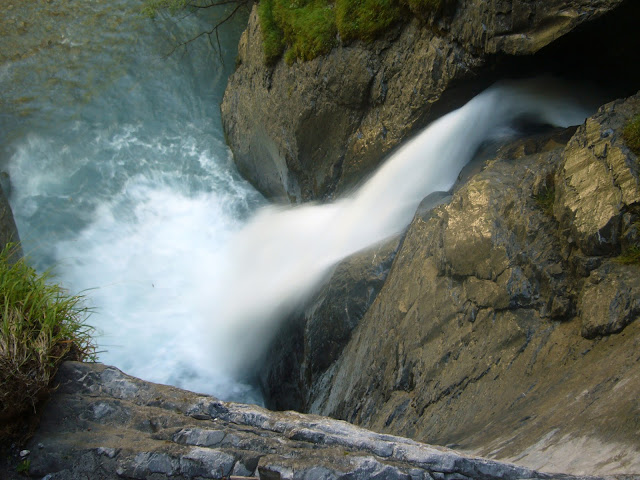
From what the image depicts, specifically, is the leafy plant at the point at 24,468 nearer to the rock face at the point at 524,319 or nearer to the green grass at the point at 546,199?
the rock face at the point at 524,319

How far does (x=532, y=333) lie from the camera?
488 centimetres

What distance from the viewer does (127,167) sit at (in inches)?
467

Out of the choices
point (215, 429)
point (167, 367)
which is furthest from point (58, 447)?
point (167, 367)

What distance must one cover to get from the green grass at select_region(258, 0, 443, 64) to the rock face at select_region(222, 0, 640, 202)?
187 mm

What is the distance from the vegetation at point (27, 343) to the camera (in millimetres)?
3189

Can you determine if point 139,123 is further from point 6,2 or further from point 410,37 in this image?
point 410,37

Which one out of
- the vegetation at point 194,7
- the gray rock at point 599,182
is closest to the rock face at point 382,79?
the gray rock at point 599,182

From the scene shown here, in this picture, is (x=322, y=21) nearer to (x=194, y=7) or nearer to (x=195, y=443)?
(x=194, y=7)

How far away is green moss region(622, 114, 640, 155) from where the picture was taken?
464cm

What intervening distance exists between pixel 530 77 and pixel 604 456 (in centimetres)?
581

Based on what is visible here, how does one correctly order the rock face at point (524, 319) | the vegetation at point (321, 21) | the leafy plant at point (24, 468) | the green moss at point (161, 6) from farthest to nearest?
1. the green moss at point (161, 6)
2. the vegetation at point (321, 21)
3. the rock face at point (524, 319)
4. the leafy plant at point (24, 468)

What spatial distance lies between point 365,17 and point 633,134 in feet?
16.3

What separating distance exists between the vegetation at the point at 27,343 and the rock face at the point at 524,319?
3.06m

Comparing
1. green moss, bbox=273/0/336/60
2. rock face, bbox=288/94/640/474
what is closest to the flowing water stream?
rock face, bbox=288/94/640/474
